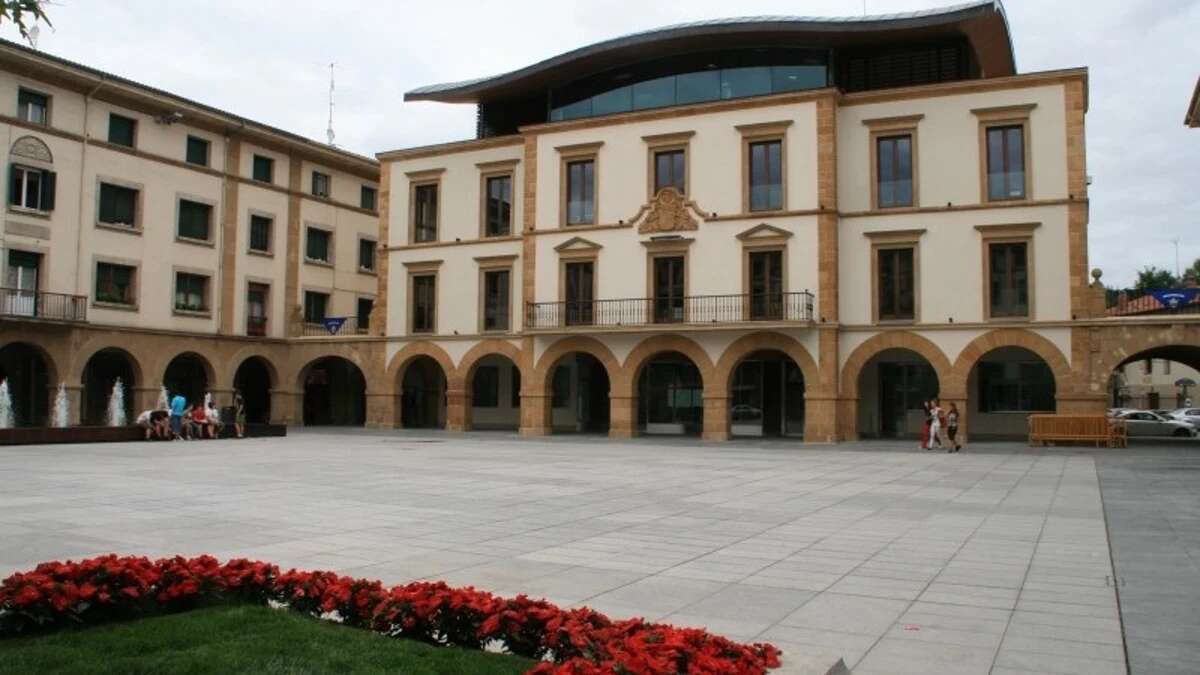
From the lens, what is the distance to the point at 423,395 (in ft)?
141

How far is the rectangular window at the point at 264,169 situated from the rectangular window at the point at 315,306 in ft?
17.1

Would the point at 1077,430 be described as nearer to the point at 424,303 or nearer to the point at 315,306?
the point at 424,303

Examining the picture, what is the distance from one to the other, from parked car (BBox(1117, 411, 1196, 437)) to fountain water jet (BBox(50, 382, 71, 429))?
38654mm

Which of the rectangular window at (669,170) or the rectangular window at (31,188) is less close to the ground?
the rectangular window at (669,170)

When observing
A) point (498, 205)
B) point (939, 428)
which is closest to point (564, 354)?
point (498, 205)

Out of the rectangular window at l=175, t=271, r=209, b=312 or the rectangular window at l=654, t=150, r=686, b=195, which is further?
the rectangular window at l=175, t=271, r=209, b=312

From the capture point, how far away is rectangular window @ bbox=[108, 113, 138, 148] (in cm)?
3347

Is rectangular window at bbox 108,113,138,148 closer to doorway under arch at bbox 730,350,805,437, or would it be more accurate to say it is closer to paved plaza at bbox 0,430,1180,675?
paved plaza at bbox 0,430,1180,675

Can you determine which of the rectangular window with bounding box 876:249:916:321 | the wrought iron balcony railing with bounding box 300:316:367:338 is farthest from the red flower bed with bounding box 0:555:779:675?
the wrought iron balcony railing with bounding box 300:316:367:338

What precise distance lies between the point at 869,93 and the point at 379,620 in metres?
28.5

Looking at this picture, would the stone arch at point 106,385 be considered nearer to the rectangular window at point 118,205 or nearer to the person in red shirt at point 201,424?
the rectangular window at point 118,205

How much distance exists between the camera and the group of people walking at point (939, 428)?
26.0 m

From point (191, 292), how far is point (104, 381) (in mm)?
4616

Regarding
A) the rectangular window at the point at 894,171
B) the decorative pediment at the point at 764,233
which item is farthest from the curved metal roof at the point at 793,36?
the decorative pediment at the point at 764,233
